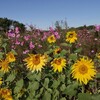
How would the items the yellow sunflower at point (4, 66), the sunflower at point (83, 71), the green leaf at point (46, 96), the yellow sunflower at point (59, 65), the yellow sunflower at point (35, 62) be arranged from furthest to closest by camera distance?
the yellow sunflower at point (4, 66)
the yellow sunflower at point (59, 65)
the yellow sunflower at point (35, 62)
the green leaf at point (46, 96)
the sunflower at point (83, 71)

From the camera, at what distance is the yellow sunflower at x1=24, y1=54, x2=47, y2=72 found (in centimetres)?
404

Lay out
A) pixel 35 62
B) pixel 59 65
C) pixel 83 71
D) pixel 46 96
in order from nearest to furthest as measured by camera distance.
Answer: pixel 83 71, pixel 46 96, pixel 35 62, pixel 59 65

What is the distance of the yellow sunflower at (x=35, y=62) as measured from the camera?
4.04 m

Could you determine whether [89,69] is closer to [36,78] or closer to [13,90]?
[36,78]

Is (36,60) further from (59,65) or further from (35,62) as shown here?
(59,65)

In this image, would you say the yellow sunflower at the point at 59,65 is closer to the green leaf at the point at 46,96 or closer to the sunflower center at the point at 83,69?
the green leaf at the point at 46,96

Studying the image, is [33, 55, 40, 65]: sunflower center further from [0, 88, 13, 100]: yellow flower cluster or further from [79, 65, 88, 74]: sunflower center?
[79, 65, 88, 74]: sunflower center

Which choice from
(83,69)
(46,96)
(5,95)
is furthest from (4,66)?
(83,69)

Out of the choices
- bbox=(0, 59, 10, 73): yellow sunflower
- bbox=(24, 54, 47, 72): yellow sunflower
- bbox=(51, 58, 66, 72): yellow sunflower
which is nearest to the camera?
bbox=(24, 54, 47, 72): yellow sunflower

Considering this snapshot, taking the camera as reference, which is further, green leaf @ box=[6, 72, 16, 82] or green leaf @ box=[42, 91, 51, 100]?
green leaf @ box=[6, 72, 16, 82]

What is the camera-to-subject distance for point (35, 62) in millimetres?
4102

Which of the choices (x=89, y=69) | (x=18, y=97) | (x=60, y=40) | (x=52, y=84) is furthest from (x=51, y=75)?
(x=60, y=40)

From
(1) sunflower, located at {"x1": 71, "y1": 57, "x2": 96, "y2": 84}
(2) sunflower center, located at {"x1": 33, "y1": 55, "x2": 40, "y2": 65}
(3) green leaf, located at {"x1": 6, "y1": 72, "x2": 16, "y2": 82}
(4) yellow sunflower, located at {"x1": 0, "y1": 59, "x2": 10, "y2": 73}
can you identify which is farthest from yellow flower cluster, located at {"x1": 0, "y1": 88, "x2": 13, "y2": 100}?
(1) sunflower, located at {"x1": 71, "y1": 57, "x2": 96, "y2": 84}

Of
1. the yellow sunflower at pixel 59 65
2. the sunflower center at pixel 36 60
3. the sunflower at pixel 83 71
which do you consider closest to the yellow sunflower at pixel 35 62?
the sunflower center at pixel 36 60
